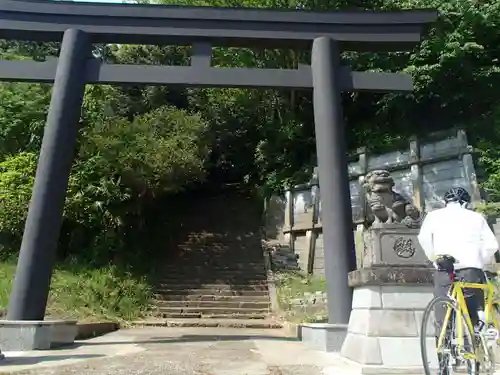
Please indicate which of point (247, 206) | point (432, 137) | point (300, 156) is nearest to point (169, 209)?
point (247, 206)

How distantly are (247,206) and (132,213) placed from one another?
7.68 m

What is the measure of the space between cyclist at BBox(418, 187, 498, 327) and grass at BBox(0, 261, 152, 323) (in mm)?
8259

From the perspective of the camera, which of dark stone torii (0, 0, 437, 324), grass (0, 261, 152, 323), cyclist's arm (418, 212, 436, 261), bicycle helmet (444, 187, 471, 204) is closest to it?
cyclist's arm (418, 212, 436, 261)

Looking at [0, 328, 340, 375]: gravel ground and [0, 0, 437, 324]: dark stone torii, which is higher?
[0, 0, 437, 324]: dark stone torii

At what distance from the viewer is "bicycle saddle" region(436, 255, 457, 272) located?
341 centimetres

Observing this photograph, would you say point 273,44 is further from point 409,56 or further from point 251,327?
point 409,56

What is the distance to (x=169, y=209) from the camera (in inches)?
710

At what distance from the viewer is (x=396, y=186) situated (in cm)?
1338

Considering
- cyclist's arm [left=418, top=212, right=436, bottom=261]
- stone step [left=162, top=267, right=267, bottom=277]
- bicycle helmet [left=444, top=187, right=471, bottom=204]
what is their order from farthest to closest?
stone step [left=162, top=267, right=267, bottom=277] < bicycle helmet [left=444, top=187, right=471, bottom=204] < cyclist's arm [left=418, top=212, right=436, bottom=261]

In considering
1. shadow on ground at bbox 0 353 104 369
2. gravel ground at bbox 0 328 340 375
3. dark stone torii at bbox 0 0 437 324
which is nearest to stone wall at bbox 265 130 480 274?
dark stone torii at bbox 0 0 437 324

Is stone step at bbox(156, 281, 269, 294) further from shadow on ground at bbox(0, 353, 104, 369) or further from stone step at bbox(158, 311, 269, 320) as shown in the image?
shadow on ground at bbox(0, 353, 104, 369)

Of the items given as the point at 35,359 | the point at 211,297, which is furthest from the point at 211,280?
the point at 35,359

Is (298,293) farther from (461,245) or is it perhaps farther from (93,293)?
(461,245)

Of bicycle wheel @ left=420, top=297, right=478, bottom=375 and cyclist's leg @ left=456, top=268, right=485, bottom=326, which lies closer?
bicycle wheel @ left=420, top=297, right=478, bottom=375
